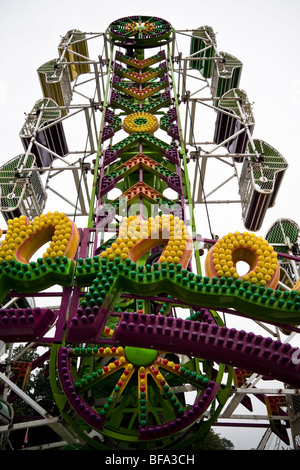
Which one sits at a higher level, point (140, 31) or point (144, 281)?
point (140, 31)

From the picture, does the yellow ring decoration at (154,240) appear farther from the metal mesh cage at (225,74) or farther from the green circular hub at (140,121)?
the metal mesh cage at (225,74)

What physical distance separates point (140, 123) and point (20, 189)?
15.0ft

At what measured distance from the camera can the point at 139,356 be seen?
30.0 feet

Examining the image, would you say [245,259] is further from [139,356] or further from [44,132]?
[44,132]

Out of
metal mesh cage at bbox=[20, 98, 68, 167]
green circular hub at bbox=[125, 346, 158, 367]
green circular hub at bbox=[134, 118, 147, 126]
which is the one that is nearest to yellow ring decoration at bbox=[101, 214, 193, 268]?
green circular hub at bbox=[125, 346, 158, 367]

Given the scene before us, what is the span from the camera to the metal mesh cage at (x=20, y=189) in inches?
523

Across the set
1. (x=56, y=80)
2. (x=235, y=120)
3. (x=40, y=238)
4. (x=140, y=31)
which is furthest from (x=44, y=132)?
(x=40, y=238)

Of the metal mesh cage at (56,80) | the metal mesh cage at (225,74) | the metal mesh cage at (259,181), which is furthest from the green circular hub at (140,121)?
the metal mesh cage at (225,74)

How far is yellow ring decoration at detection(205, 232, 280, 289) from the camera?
20.9ft

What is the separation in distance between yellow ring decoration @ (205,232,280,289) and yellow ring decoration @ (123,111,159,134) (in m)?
7.97

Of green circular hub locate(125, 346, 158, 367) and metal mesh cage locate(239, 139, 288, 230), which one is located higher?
metal mesh cage locate(239, 139, 288, 230)

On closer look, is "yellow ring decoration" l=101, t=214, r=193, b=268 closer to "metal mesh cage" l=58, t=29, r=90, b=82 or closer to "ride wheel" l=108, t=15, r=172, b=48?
"ride wheel" l=108, t=15, r=172, b=48

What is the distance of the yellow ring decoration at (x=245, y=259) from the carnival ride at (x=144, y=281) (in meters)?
0.02
